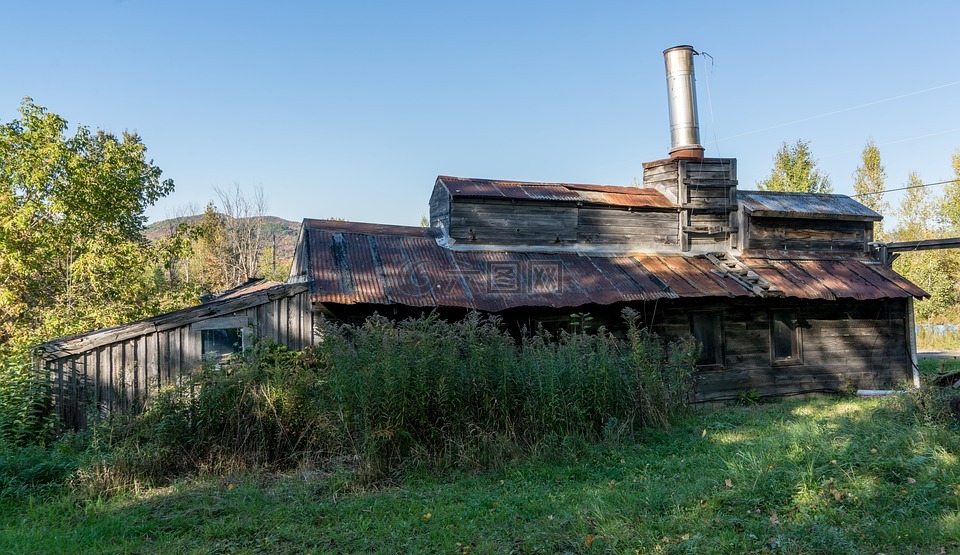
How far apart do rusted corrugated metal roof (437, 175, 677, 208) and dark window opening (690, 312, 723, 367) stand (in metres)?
3.24

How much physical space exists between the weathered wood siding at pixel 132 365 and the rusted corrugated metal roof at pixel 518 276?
4.02ft

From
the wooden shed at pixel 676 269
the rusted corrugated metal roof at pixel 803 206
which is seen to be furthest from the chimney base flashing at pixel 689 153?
the rusted corrugated metal roof at pixel 803 206

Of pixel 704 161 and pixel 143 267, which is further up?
pixel 704 161

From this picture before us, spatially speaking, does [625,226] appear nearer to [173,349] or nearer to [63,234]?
[173,349]

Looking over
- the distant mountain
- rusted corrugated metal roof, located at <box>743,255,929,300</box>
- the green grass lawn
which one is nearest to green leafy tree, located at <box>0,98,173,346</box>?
the green grass lawn

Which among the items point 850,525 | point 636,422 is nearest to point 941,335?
point 636,422

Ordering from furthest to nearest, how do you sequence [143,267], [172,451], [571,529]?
1. [143,267]
2. [172,451]
3. [571,529]

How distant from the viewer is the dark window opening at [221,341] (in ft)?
34.2

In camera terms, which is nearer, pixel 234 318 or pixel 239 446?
pixel 239 446

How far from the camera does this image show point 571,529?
5.77 metres

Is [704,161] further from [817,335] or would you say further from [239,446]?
[239,446]

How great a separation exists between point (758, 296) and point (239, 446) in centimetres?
1128

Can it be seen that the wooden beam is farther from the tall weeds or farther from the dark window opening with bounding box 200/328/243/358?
the dark window opening with bounding box 200/328/243/358

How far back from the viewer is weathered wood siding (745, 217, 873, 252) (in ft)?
53.9
